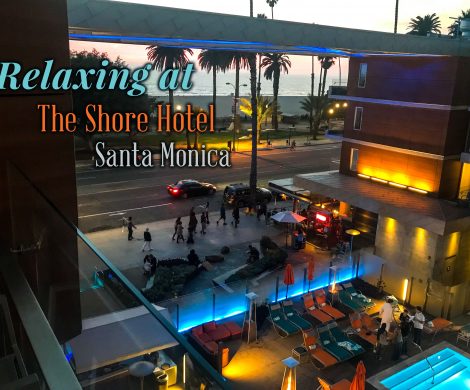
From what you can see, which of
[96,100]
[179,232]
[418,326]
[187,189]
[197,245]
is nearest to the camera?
[418,326]

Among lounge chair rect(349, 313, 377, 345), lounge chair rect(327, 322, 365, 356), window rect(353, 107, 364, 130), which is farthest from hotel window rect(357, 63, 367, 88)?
lounge chair rect(327, 322, 365, 356)

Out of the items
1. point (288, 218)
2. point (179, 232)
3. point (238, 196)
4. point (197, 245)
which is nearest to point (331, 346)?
point (288, 218)

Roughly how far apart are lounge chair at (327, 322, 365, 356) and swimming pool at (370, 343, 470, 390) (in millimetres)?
964

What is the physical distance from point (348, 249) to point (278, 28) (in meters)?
11.6

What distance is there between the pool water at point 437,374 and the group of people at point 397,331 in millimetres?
673

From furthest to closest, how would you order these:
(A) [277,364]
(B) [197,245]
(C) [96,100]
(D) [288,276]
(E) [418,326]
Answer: (C) [96,100]
(B) [197,245]
(D) [288,276]
(E) [418,326]
(A) [277,364]

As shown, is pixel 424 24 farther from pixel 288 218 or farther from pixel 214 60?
pixel 288 218

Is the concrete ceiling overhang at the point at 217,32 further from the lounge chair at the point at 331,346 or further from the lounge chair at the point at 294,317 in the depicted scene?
the lounge chair at the point at 331,346

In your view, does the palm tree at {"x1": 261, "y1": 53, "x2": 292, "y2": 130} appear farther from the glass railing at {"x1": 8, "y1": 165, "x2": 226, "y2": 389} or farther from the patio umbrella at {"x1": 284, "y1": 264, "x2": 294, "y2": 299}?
the glass railing at {"x1": 8, "y1": 165, "x2": 226, "y2": 389}

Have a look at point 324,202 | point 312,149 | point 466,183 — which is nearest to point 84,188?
point 324,202

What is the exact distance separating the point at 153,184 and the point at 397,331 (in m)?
26.7

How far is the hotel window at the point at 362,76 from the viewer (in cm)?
2467

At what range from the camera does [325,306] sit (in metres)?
17.8

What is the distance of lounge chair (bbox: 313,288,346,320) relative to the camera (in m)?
17.1
